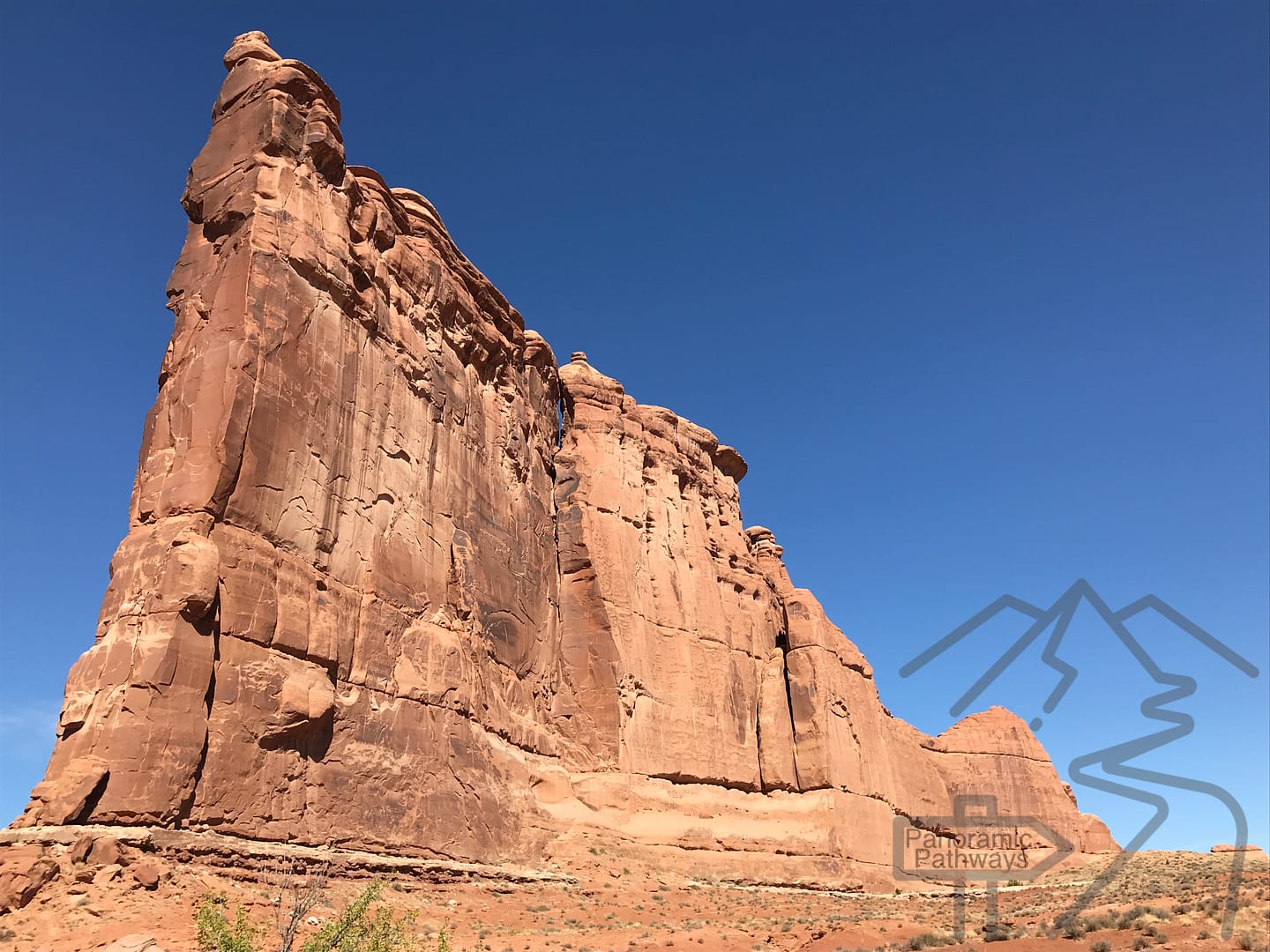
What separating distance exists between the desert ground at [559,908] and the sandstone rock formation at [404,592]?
32.8 inches

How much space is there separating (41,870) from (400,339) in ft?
52.8

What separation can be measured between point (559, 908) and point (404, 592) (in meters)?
8.61

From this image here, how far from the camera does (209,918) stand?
1068cm

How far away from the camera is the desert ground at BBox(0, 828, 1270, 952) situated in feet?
48.6

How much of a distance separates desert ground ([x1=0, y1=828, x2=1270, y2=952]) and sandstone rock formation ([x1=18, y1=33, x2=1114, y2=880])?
2.73 ft

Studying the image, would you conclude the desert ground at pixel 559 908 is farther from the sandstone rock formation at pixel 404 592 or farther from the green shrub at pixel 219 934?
the sandstone rock formation at pixel 404 592

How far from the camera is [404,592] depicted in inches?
984

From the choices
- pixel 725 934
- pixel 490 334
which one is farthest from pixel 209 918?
pixel 490 334

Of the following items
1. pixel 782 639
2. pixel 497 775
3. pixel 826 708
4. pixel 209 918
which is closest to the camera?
pixel 209 918

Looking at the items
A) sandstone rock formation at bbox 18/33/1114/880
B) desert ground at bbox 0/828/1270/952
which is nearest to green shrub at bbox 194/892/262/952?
desert ground at bbox 0/828/1270/952

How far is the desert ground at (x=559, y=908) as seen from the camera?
14.8 meters

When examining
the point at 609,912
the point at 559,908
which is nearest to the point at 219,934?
the point at 559,908

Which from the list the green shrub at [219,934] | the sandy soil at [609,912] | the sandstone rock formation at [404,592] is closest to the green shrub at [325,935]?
the green shrub at [219,934]

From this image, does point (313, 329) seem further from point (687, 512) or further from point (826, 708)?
point (826, 708)
